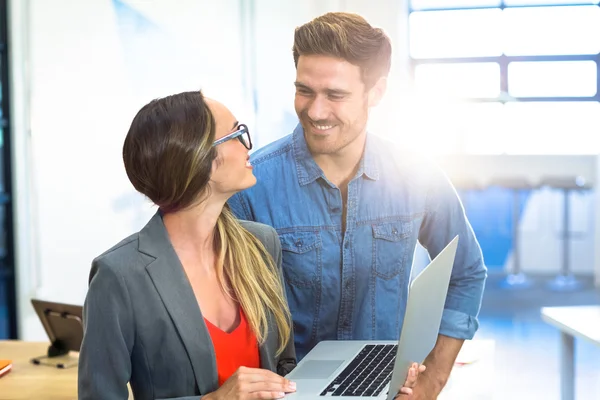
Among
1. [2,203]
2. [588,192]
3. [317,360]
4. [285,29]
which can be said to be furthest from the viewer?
[588,192]

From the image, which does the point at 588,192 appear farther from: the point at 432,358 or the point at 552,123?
the point at 432,358

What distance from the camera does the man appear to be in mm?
1892

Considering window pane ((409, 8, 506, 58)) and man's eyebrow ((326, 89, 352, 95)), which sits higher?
window pane ((409, 8, 506, 58))

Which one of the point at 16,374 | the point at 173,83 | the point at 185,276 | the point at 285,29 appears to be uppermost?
the point at 285,29

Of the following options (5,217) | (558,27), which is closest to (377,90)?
(5,217)

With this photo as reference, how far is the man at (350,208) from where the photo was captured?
1892mm

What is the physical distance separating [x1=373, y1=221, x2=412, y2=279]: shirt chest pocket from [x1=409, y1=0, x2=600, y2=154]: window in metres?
6.02

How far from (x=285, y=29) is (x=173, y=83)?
1.89 meters

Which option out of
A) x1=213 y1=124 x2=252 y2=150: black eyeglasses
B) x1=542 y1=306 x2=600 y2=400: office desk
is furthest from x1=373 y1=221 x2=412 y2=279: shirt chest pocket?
x1=542 y1=306 x2=600 y2=400: office desk

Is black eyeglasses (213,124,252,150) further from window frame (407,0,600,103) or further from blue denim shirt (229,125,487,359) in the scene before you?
window frame (407,0,600,103)

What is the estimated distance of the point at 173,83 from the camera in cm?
459

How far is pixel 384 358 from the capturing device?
1.73 metres

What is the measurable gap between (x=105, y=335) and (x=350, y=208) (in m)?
0.78

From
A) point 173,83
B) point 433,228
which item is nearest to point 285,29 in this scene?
point 173,83
